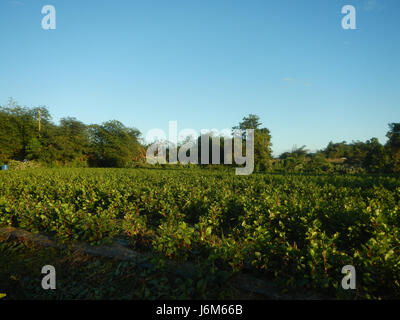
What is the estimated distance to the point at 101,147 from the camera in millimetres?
31641

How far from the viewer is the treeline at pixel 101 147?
22594 millimetres

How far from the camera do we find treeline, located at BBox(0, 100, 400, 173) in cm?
2259

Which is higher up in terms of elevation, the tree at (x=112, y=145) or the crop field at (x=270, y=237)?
the tree at (x=112, y=145)

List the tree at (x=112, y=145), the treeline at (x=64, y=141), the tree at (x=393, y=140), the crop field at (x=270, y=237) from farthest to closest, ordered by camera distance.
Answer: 1. the tree at (x=112, y=145)
2. the treeline at (x=64, y=141)
3. the tree at (x=393, y=140)
4. the crop field at (x=270, y=237)

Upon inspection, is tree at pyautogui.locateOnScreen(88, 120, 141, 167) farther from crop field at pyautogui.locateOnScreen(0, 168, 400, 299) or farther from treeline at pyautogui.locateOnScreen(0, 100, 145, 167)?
crop field at pyautogui.locateOnScreen(0, 168, 400, 299)

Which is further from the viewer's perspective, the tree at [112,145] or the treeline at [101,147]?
the tree at [112,145]

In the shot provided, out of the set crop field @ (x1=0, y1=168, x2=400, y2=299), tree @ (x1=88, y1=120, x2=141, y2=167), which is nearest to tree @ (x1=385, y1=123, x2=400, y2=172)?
crop field @ (x1=0, y1=168, x2=400, y2=299)

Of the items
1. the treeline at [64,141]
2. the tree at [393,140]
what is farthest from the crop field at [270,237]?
the treeline at [64,141]

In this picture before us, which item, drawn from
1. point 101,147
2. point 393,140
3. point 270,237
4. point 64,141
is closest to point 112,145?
point 101,147

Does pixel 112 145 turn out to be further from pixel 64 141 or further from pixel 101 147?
pixel 64 141

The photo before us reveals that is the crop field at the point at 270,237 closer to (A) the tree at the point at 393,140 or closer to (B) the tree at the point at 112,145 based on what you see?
(A) the tree at the point at 393,140

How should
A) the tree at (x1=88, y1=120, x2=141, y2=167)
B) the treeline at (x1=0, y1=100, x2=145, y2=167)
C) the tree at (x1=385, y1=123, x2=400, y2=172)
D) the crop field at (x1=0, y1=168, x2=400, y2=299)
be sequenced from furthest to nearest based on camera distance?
the tree at (x1=88, y1=120, x2=141, y2=167)
the treeline at (x1=0, y1=100, x2=145, y2=167)
the tree at (x1=385, y1=123, x2=400, y2=172)
the crop field at (x1=0, y1=168, x2=400, y2=299)

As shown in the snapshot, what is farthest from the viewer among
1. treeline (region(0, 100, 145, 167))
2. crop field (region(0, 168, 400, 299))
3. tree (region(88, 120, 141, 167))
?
tree (region(88, 120, 141, 167))
